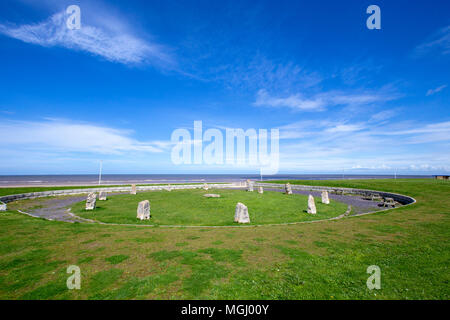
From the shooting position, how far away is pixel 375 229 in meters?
11.9

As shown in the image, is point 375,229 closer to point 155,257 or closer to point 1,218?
point 155,257

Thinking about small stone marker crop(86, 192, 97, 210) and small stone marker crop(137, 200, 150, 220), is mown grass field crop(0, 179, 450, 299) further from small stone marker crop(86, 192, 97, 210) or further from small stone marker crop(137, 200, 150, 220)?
small stone marker crop(86, 192, 97, 210)

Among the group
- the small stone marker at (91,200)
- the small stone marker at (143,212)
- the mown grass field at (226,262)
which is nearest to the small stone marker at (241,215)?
the mown grass field at (226,262)

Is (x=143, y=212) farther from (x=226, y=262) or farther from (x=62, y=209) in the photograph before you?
(x=62, y=209)

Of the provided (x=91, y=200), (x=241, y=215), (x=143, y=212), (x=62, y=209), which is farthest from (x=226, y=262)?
(x=62, y=209)

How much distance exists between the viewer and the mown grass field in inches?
214

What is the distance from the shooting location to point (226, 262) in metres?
7.41

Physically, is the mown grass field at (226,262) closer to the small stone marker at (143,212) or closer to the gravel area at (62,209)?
the small stone marker at (143,212)

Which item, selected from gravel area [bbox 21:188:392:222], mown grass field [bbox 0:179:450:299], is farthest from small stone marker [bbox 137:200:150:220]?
gravel area [bbox 21:188:392:222]

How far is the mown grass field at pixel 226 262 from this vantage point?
5426 millimetres

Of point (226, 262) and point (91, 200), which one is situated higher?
point (91, 200)

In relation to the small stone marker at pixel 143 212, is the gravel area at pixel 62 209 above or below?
below

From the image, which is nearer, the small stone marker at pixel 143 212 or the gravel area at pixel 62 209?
the small stone marker at pixel 143 212
